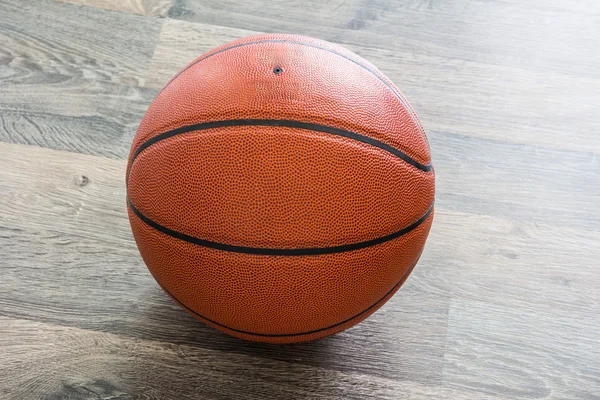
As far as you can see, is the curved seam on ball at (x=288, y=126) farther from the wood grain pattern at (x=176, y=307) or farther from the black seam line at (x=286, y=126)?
the wood grain pattern at (x=176, y=307)

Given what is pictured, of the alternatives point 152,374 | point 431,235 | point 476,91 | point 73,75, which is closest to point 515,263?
point 431,235

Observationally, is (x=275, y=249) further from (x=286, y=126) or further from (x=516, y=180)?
(x=516, y=180)

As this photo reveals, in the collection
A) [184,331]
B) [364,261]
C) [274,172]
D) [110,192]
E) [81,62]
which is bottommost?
[184,331]

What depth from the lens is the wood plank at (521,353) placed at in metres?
1.40

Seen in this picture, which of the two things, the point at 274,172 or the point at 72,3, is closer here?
the point at 274,172

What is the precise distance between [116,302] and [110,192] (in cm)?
27

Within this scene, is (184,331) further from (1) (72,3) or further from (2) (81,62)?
(1) (72,3)

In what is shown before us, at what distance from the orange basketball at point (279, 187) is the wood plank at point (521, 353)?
1.28 feet

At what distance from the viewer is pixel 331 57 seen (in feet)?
3.72

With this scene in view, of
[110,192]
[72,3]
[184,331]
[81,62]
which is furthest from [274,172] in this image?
[72,3]

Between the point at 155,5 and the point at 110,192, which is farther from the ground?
the point at 155,5

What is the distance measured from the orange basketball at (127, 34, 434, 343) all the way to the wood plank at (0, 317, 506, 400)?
273 mm

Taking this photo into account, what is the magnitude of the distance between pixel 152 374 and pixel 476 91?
1.06 metres

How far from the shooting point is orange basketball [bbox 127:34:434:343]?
1.01 metres
